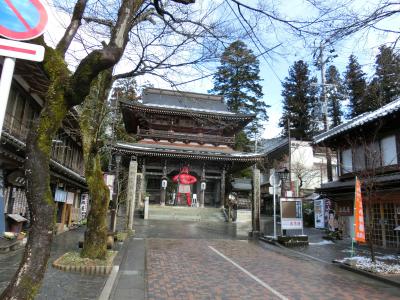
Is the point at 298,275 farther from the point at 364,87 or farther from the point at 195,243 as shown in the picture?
the point at 195,243

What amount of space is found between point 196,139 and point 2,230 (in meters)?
25.9

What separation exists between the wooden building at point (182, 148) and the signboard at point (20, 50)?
29.0 metres

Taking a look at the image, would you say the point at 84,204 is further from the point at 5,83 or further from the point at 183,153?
the point at 5,83

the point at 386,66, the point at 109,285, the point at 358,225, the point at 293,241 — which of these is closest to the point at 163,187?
the point at 293,241

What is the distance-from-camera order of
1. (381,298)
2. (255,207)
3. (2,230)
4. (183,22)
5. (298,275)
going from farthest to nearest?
(255,207), (2,230), (298,275), (183,22), (381,298)

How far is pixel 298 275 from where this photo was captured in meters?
9.65

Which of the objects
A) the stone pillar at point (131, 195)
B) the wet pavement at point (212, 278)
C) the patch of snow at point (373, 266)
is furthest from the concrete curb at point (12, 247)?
the patch of snow at point (373, 266)

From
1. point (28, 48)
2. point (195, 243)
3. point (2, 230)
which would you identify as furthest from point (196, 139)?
point (28, 48)

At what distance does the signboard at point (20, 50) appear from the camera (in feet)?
9.90

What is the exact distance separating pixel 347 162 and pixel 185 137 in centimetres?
1930

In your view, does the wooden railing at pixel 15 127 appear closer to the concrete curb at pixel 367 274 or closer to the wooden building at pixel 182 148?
the concrete curb at pixel 367 274

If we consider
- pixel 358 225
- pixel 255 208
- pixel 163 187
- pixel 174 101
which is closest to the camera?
pixel 358 225

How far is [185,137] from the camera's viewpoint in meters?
35.8

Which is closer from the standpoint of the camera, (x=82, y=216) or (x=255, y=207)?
(x=255, y=207)
